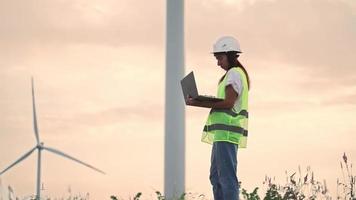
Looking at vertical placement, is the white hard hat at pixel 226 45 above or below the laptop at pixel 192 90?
above

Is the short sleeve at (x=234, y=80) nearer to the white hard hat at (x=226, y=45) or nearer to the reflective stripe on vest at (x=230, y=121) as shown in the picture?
the reflective stripe on vest at (x=230, y=121)

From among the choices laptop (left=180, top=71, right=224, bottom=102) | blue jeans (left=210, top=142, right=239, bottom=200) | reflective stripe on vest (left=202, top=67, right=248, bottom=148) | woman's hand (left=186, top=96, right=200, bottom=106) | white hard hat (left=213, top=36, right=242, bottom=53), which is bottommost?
blue jeans (left=210, top=142, right=239, bottom=200)

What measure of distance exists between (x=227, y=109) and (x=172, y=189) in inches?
205

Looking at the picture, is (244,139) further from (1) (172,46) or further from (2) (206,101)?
(1) (172,46)

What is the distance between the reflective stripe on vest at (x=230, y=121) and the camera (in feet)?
35.1

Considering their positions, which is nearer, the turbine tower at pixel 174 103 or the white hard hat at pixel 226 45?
the white hard hat at pixel 226 45

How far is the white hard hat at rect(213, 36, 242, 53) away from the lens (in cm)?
1077

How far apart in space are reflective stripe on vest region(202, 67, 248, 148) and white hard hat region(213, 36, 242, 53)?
262 millimetres

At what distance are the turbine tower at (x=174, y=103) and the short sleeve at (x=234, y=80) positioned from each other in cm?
535

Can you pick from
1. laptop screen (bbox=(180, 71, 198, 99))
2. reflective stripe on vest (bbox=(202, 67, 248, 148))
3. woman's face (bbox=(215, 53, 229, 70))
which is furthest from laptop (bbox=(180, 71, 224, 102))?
woman's face (bbox=(215, 53, 229, 70))

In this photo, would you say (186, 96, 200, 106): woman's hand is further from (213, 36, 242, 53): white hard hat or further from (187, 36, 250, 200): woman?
(213, 36, 242, 53): white hard hat

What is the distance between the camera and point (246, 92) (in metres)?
10.9

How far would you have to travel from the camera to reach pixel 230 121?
1072 centimetres

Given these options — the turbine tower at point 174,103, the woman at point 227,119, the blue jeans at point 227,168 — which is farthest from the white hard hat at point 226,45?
the turbine tower at point 174,103
